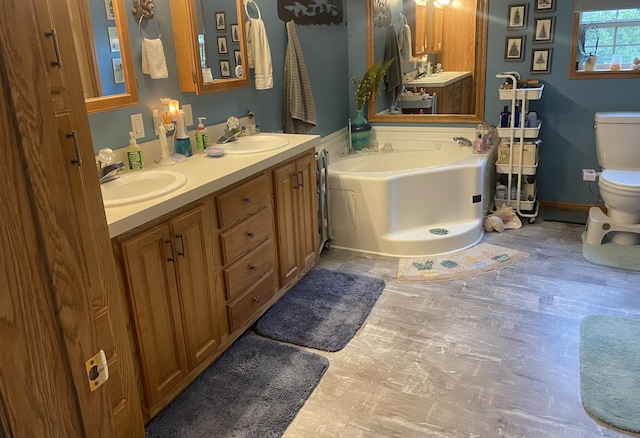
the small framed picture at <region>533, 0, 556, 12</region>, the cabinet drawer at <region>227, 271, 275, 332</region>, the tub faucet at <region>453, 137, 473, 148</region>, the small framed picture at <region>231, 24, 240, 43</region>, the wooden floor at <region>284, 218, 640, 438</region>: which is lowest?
the wooden floor at <region>284, 218, 640, 438</region>

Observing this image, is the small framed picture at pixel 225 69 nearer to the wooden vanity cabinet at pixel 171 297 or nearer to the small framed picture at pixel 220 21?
the small framed picture at pixel 220 21

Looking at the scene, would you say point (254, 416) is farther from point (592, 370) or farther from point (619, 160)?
point (619, 160)

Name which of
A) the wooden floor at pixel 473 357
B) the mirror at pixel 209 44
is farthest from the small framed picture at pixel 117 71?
the wooden floor at pixel 473 357

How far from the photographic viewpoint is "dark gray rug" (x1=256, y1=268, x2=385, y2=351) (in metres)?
2.67

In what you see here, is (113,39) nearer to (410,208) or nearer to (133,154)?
(133,154)

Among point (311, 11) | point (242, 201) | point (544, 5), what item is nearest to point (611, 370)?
point (242, 201)

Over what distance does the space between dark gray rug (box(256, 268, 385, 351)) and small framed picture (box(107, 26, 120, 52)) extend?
1.51m

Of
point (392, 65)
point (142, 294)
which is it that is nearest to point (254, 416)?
point (142, 294)

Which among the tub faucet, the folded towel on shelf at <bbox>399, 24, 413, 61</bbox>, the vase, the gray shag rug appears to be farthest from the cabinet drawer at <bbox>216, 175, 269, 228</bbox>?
the folded towel on shelf at <bbox>399, 24, 413, 61</bbox>

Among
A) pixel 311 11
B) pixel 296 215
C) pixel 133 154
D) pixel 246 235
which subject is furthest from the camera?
pixel 311 11

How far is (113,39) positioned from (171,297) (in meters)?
1.18

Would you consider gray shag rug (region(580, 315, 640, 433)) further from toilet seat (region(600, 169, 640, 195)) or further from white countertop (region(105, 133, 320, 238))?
white countertop (region(105, 133, 320, 238))

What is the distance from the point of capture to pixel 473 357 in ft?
8.06

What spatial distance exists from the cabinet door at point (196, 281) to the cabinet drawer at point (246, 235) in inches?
4.4
